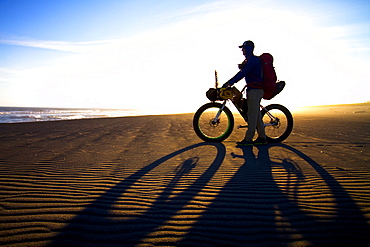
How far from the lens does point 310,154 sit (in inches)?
171

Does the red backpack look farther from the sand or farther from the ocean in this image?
the ocean

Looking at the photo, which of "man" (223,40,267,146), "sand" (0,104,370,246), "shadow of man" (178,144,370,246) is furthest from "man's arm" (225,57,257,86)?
"shadow of man" (178,144,370,246)

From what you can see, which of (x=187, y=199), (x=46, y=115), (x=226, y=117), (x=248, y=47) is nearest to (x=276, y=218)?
(x=187, y=199)

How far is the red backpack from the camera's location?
507cm

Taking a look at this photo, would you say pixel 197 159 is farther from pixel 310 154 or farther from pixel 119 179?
pixel 310 154

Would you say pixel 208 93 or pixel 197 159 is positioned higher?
pixel 208 93

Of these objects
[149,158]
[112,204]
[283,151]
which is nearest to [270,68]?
[283,151]

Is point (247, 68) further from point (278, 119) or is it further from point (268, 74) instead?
point (278, 119)

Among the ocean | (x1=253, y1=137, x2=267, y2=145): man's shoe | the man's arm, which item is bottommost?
(x1=253, y1=137, x2=267, y2=145): man's shoe

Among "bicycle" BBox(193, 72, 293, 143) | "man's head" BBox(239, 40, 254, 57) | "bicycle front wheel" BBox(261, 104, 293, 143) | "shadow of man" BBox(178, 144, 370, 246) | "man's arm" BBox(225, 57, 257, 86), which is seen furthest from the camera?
"bicycle front wheel" BBox(261, 104, 293, 143)

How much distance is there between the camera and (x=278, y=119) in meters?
5.65

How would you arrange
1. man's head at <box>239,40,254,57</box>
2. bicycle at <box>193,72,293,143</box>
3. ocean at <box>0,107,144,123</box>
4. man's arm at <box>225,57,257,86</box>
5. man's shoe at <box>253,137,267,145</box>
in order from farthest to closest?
ocean at <box>0,107,144,123</box>
bicycle at <box>193,72,293,143</box>
man's shoe at <box>253,137,267,145</box>
man's head at <box>239,40,254,57</box>
man's arm at <box>225,57,257,86</box>

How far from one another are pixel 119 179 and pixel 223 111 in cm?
346

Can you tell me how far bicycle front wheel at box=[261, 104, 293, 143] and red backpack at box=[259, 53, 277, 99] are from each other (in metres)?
0.67
